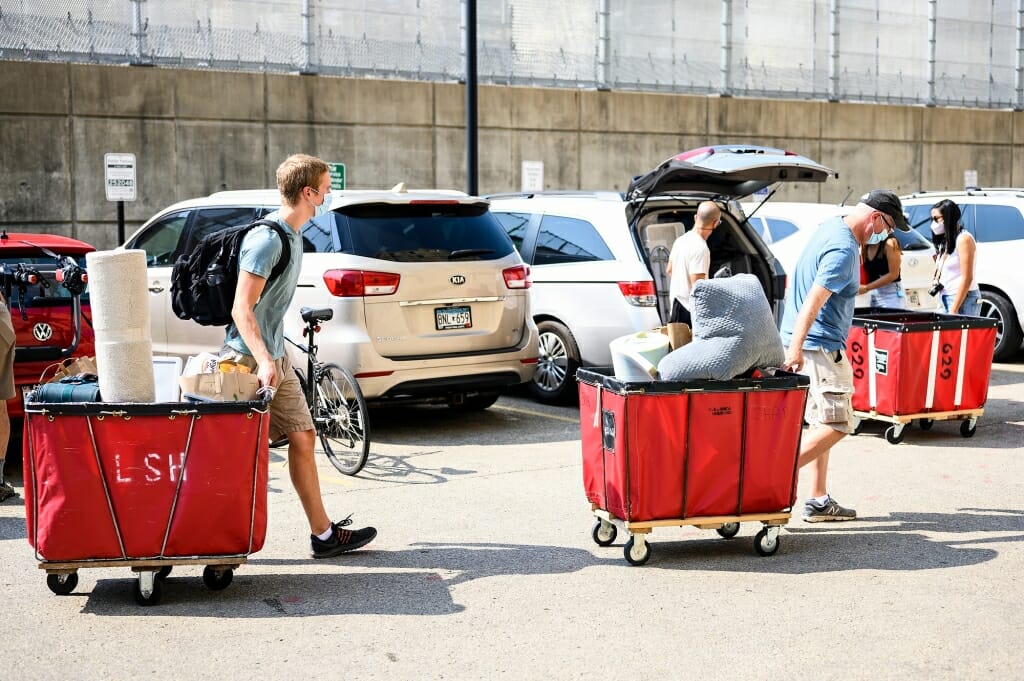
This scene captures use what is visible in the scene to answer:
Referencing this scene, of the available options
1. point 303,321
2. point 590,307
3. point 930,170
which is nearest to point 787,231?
point 590,307

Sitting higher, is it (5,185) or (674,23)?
(674,23)

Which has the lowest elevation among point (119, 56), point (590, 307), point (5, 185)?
point (590, 307)

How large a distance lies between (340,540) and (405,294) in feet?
10.3

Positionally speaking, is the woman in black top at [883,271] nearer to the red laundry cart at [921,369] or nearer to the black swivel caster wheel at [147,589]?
the red laundry cart at [921,369]

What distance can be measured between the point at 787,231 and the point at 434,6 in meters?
8.63

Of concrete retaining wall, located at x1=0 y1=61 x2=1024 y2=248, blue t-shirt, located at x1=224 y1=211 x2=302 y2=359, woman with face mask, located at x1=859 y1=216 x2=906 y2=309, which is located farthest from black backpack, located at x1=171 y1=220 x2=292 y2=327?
concrete retaining wall, located at x1=0 y1=61 x2=1024 y2=248

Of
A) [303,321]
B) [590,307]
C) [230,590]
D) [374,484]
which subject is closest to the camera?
[230,590]

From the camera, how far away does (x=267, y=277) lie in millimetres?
5801

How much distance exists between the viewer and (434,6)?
64.1 ft

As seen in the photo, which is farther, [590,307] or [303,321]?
[590,307]

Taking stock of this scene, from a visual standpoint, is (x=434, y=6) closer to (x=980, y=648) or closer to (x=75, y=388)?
(x=75, y=388)

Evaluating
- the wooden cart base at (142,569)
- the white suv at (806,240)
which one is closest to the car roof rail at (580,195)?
the white suv at (806,240)

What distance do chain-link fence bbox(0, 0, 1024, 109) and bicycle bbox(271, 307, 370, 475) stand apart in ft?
33.4

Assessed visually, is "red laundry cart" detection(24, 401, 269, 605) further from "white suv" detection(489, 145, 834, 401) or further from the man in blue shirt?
"white suv" detection(489, 145, 834, 401)
